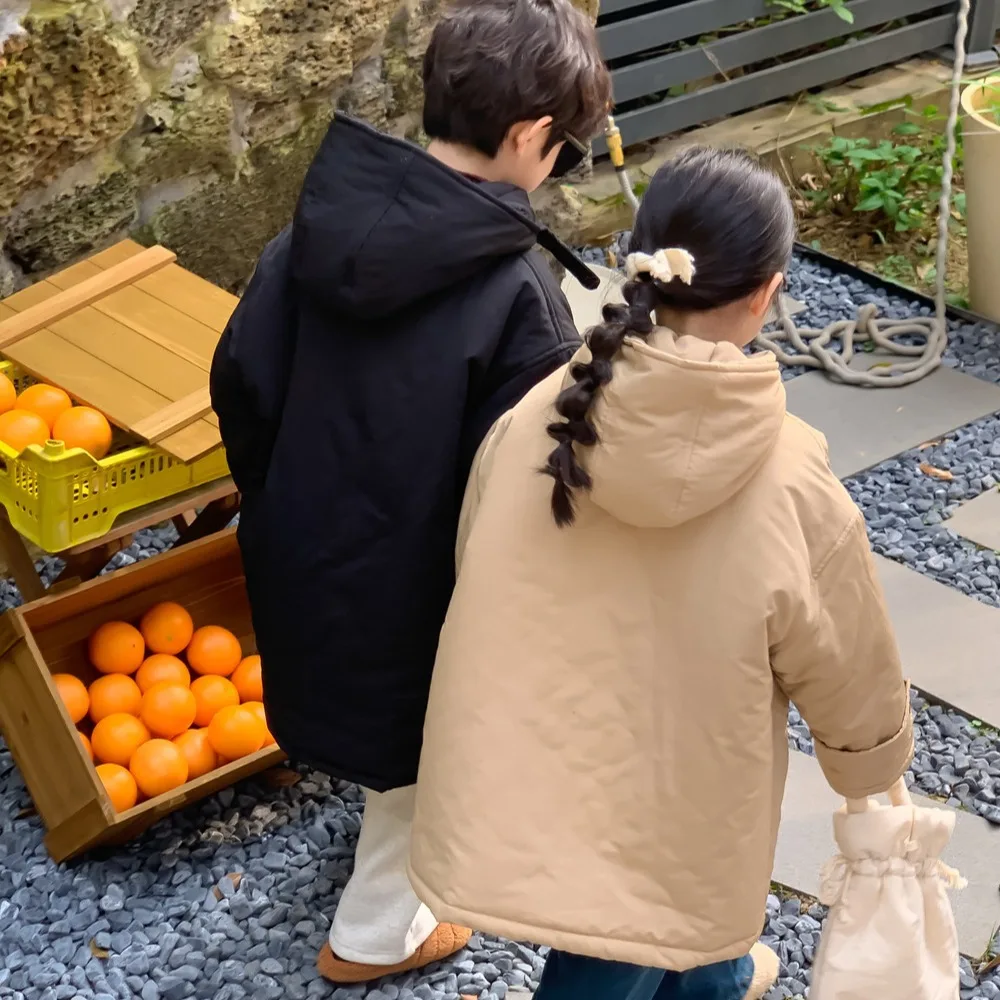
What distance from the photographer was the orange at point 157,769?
7.33ft

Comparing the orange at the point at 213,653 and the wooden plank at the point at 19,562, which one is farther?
the orange at the point at 213,653

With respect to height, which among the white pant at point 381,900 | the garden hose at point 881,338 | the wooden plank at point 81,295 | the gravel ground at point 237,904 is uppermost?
the wooden plank at point 81,295

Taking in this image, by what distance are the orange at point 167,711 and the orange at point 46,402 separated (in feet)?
1.72

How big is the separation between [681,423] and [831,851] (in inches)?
53.9

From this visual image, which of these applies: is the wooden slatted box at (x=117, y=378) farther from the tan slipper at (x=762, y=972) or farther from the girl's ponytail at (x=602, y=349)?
the tan slipper at (x=762, y=972)

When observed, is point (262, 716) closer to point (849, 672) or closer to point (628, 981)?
point (628, 981)

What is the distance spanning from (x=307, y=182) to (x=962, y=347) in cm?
294

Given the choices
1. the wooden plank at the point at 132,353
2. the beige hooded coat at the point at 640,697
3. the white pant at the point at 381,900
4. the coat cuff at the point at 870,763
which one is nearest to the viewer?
the beige hooded coat at the point at 640,697

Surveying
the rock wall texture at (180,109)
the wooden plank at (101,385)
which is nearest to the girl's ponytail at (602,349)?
the wooden plank at (101,385)

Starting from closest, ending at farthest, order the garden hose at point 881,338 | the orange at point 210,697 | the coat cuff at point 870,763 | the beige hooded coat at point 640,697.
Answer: the beige hooded coat at point 640,697, the coat cuff at point 870,763, the orange at point 210,697, the garden hose at point 881,338

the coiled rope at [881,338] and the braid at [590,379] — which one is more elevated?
the braid at [590,379]

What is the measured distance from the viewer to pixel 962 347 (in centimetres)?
404

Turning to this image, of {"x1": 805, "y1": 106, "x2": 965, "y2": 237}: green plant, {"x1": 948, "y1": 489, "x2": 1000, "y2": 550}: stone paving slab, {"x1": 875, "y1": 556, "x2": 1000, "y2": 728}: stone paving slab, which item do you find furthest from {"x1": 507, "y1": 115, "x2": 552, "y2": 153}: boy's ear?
{"x1": 805, "y1": 106, "x2": 965, "y2": 237}: green plant

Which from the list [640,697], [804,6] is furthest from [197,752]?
[804,6]
